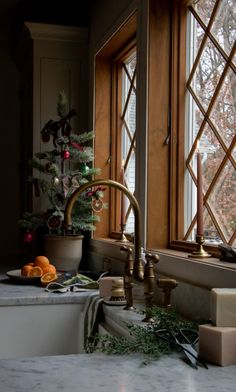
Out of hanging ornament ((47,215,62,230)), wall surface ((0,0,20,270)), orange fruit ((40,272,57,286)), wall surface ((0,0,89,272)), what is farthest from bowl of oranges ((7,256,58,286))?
wall surface ((0,0,20,270))

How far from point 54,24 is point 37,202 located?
97 cm

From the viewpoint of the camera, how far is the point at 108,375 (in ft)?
3.29

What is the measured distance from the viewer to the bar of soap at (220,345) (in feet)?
3.50

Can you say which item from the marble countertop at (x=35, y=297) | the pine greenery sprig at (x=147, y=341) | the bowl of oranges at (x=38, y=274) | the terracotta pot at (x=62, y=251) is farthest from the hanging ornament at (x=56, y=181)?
the pine greenery sprig at (x=147, y=341)

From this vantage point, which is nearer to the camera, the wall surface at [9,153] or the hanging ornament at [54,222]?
the hanging ornament at [54,222]

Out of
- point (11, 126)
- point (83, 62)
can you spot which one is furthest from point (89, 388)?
point (11, 126)

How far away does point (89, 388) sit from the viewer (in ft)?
3.03

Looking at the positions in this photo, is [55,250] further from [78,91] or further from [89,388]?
[89,388]

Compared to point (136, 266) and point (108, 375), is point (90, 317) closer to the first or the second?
point (136, 266)

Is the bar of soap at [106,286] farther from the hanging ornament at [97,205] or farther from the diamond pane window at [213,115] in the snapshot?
the hanging ornament at [97,205]

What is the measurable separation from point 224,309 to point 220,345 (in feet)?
0.25

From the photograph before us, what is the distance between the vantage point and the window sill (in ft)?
4.64

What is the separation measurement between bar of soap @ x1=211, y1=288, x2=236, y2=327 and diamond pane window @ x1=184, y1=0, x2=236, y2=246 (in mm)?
527

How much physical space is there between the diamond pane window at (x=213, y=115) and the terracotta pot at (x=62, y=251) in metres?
0.69
